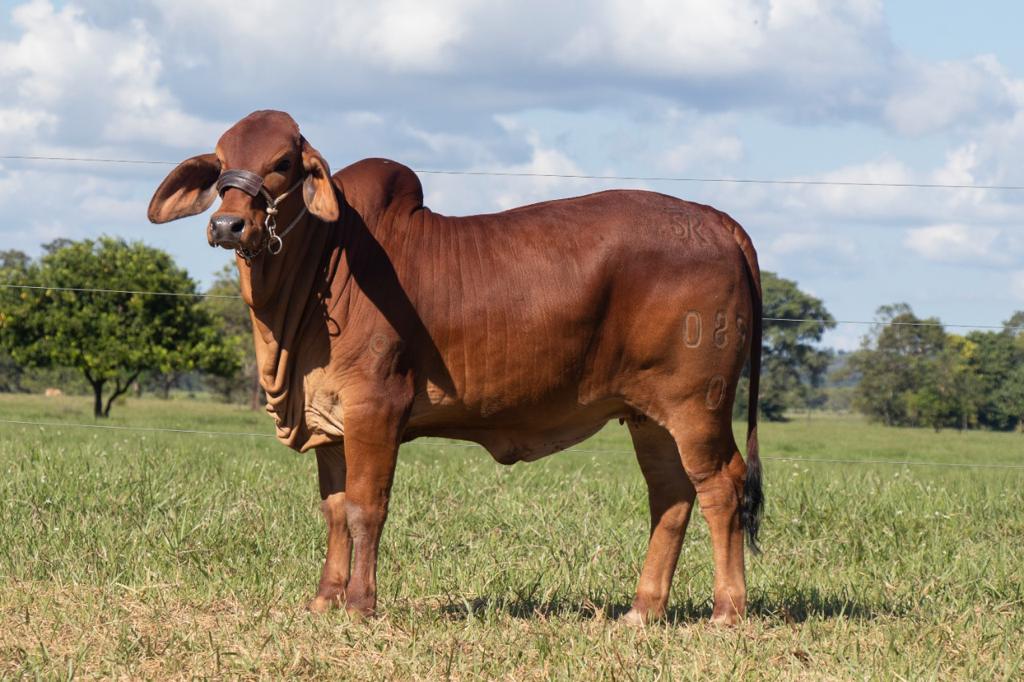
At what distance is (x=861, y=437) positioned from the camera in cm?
4316

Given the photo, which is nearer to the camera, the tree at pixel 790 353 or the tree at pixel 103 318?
the tree at pixel 103 318

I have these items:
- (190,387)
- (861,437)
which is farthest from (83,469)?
(190,387)

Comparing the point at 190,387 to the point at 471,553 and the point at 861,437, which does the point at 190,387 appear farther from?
the point at 471,553

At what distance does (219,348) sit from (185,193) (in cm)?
3090

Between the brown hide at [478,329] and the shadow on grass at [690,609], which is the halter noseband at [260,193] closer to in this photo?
the brown hide at [478,329]

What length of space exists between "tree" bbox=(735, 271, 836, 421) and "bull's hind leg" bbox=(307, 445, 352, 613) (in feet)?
189

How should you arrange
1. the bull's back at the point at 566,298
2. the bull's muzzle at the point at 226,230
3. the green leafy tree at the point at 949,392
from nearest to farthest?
the bull's muzzle at the point at 226,230 < the bull's back at the point at 566,298 < the green leafy tree at the point at 949,392

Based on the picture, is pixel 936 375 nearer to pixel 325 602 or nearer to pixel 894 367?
pixel 894 367

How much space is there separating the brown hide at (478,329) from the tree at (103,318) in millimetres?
29657

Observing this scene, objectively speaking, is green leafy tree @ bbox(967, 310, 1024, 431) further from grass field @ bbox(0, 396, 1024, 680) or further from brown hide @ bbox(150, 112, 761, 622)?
brown hide @ bbox(150, 112, 761, 622)

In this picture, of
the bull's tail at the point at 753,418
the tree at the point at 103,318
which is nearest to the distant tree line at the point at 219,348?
the tree at the point at 103,318

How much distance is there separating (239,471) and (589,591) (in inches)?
185

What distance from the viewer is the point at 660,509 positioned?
20.3ft

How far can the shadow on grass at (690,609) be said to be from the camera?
591 centimetres
